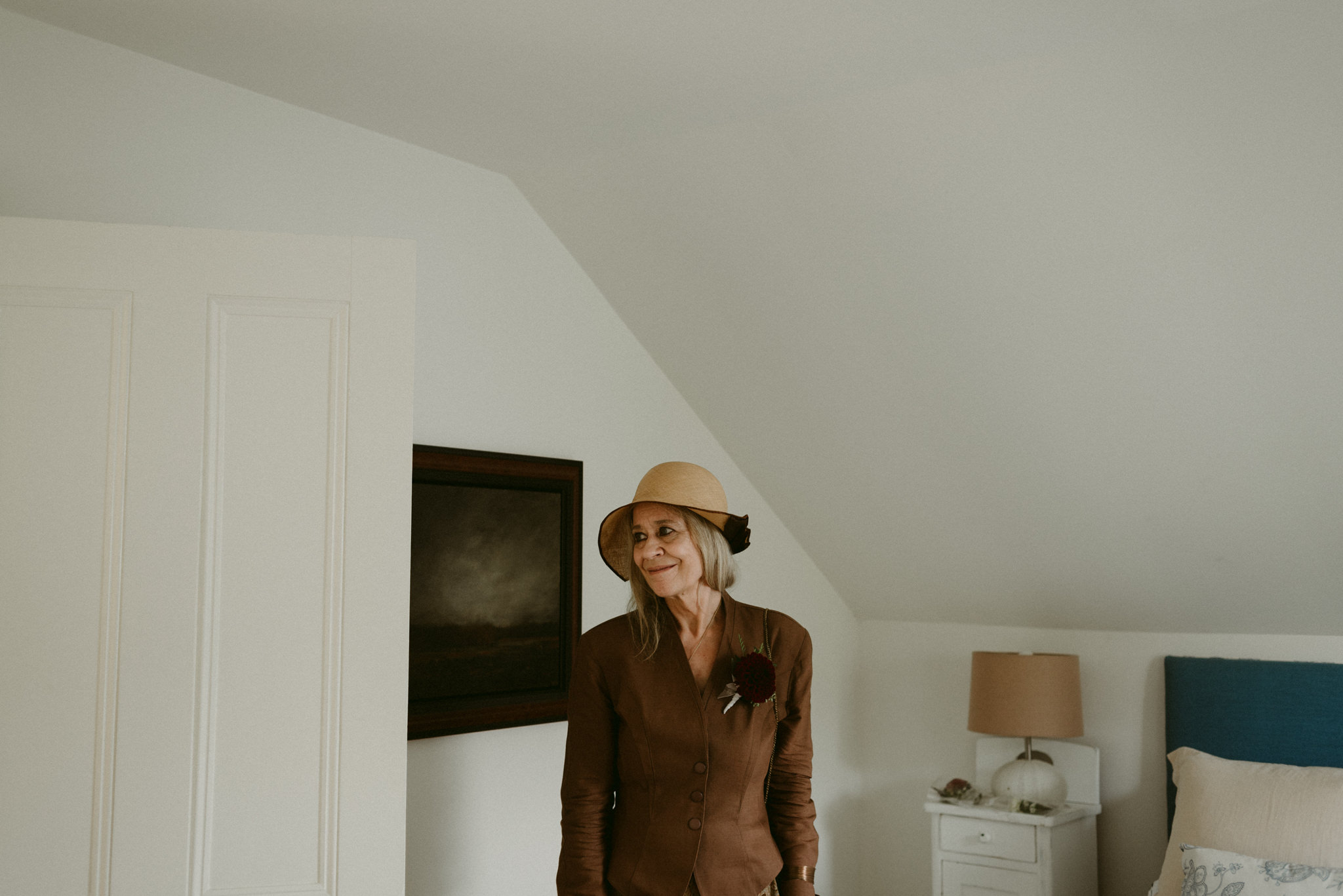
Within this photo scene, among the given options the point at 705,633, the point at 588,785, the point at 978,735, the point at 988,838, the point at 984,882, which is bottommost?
the point at 984,882

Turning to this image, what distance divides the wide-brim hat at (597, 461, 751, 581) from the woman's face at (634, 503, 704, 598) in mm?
36

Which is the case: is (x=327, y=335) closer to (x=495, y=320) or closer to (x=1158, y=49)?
(x=495, y=320)

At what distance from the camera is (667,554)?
215 centimetres

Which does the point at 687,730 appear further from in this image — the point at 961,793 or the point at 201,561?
the point at 961,793

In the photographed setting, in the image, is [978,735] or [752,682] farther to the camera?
[978,735]

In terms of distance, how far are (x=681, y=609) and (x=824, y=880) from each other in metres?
2.67

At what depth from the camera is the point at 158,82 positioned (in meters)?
2.62

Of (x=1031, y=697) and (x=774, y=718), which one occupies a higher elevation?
(x=774, y=718)

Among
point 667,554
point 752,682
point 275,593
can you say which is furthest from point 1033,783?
point 275,593

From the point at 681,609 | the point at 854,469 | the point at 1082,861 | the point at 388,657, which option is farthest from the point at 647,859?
the point at 1082,861

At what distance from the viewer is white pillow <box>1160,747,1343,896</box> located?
9.82ft

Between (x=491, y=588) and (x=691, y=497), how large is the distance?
1.26 meters

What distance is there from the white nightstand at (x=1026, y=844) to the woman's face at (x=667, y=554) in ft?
7.18

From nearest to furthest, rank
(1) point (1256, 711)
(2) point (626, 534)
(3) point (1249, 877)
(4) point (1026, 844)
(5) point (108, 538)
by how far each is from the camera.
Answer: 1. (5) point (108, 538)
2. (2) point (626, 534)
3. (3) point (1249, 877)
4. (1) point (1256, 711)
5. (4) point (1026, 844)
